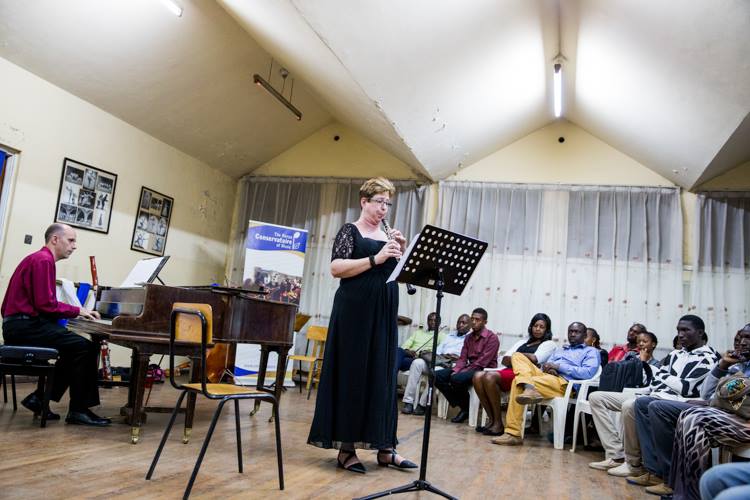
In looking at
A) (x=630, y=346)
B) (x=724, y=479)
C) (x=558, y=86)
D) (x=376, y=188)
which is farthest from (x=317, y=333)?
(x=724, y=479)

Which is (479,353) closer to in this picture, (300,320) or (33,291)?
(300,320)

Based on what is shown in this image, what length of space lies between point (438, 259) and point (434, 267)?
0.04 m

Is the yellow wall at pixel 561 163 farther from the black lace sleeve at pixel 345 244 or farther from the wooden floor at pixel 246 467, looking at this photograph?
the black lace sleeve at pixel 345 244

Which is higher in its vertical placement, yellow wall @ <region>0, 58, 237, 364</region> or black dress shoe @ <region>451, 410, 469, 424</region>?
yellow wall @ <region>0, 58, 237, 364</region>

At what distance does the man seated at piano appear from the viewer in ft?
12.2

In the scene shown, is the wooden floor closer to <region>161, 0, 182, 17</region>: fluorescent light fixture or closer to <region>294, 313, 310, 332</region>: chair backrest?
<region>294, 313, 310, 332</region>: chair backrest

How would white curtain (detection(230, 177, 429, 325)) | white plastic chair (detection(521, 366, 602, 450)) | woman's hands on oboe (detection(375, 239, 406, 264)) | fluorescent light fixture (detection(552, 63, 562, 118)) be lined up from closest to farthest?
woman's hands on oboe (detection(375, 239, 406, 264)) → white plastic chair (detection(521, 366, 602, 450)) → fluorescent light fixture (detection(552, 63, 562, 118)) → white curtain (detection(230, 177, 429, 325))

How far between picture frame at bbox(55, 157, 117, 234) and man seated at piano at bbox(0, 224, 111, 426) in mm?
2664

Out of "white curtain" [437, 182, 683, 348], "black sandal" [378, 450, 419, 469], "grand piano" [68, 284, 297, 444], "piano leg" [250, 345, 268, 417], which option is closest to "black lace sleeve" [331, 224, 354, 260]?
"grand piano" [68, 284, 297, 444]

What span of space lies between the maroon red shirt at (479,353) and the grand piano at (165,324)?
2161 mm

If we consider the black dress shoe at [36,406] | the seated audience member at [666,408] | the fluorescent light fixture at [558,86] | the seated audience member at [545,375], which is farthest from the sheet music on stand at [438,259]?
the fluorescent light fixture at [558,86]

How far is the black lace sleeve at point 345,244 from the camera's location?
3080 millimetres

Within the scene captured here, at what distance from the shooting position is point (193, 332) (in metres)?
2.80

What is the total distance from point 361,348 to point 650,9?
11.2 ft
